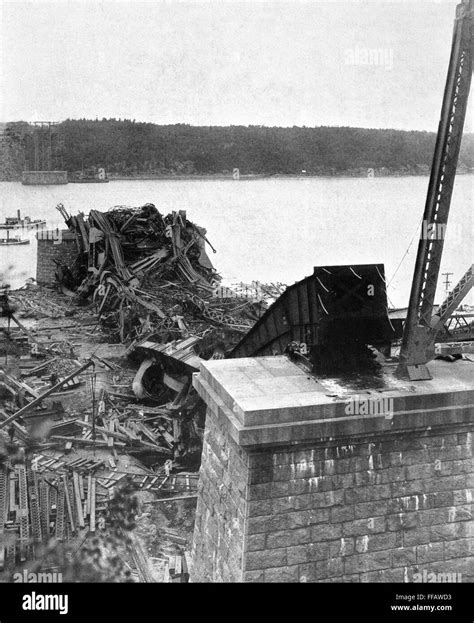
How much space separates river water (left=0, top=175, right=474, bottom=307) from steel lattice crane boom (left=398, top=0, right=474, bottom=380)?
16.4 m

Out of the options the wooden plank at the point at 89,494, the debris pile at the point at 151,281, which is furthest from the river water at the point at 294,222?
the wooden plank at the point at 89,494

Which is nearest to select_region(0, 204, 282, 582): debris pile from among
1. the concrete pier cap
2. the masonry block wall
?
the masonry block wall

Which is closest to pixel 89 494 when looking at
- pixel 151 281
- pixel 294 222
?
pixel 151 281

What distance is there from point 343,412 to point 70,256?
23.0 meters

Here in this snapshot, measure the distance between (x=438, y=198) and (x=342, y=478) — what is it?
344 cm

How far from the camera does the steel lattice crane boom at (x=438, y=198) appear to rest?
26.2ft

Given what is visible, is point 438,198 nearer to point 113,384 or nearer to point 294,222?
point 113,384

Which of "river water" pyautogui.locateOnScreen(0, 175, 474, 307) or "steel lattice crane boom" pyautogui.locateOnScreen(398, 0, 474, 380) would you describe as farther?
"river water" pyautogui.locateOnScreen(0, 175, 474, 307)

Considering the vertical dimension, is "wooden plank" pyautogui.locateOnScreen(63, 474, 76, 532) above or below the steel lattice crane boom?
below

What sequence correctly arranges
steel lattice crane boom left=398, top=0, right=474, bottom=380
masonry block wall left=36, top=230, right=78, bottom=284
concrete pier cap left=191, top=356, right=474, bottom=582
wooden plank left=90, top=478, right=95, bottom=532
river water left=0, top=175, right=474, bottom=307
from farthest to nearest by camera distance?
river water left=0, top=175, right=474, bottom=307
masonry block wall left=36, top=230, right=78, bottom=284
wooden plank left=90, top=478, right=95, bottom=532
steel lattice crane boom left=398, top=0, right=474, bottom=380
concrete pier cap left=191, top=356, right=474, bottom=582

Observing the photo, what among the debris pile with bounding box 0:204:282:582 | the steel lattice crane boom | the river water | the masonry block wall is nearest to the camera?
the steel lattice crane boom

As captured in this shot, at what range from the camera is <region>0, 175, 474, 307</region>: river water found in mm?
39719

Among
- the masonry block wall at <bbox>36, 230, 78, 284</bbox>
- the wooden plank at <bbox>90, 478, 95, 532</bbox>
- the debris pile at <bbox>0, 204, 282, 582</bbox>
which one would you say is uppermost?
the masonry block wall at <bbox>36, 230, 78, 284</bbox>

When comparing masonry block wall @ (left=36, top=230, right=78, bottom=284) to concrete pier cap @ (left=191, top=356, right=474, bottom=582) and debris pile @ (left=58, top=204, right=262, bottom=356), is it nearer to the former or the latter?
debris pile @ (left=58, top=204, right=262, bottom=356)
